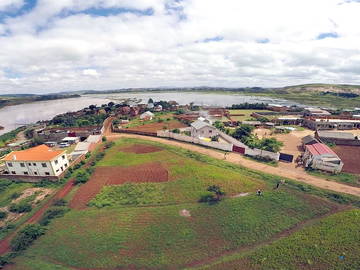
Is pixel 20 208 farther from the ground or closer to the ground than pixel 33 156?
closer to the ground

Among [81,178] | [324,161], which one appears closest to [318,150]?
[324,161]

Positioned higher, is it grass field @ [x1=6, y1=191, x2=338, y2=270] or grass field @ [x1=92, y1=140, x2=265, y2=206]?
grass field @ [x1=92, y1=140, x2=265, y2=206]

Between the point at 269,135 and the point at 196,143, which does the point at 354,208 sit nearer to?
the point at 196,143

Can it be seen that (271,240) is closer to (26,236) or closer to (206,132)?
(26,236)

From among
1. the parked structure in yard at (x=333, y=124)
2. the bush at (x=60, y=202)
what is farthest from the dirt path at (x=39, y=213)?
the parked structure in yard at (x=333, y=124)

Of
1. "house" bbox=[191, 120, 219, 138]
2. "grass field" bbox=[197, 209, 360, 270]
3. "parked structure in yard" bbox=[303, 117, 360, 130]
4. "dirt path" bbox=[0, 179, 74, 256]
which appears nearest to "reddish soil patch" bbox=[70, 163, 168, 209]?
"dirt path" bbox=[0, 179, 74, 256]

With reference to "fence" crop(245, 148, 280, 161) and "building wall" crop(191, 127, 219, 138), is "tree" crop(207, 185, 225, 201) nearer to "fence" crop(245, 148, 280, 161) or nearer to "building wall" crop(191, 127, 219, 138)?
"fence" crop(245, 148, 280, 161)

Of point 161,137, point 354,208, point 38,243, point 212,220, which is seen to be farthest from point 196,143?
point 38,243

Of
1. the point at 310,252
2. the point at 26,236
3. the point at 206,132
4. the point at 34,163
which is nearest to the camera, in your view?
the point at 310,252
